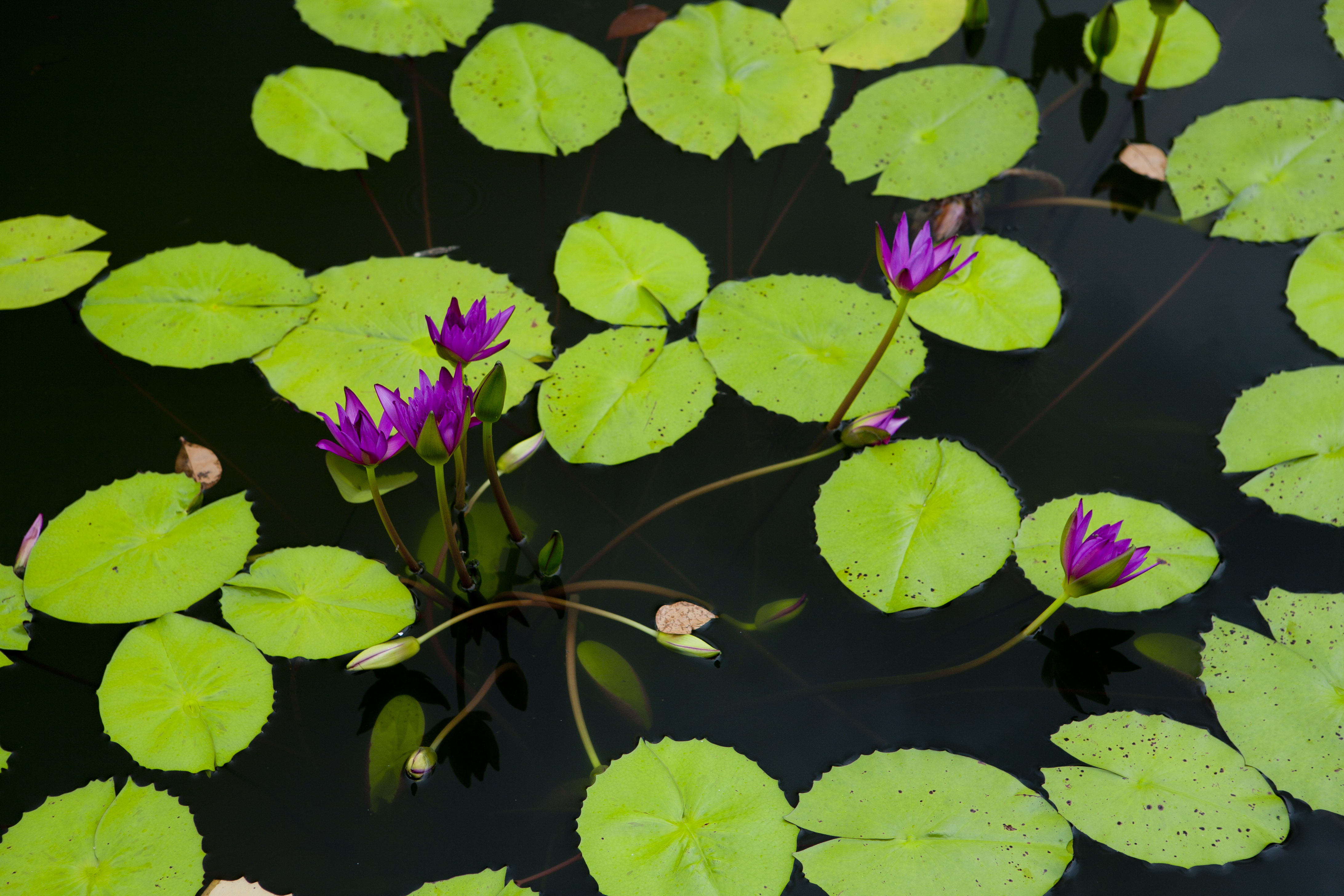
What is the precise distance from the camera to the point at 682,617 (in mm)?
2182

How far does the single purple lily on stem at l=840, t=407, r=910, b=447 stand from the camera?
2258 millimetres

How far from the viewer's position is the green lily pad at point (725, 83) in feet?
9.74

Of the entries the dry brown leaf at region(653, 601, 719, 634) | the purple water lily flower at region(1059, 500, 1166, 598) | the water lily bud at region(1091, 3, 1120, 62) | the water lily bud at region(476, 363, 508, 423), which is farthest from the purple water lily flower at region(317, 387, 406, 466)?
the water lily bud at region(1091, 3, 1120, 62)

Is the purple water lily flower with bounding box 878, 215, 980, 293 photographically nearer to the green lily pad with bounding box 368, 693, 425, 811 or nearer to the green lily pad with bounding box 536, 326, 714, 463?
the green lily pad with bounding box 536, 326, 714, 463

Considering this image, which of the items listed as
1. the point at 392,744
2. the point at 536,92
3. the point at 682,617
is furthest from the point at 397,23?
the point at 392,744

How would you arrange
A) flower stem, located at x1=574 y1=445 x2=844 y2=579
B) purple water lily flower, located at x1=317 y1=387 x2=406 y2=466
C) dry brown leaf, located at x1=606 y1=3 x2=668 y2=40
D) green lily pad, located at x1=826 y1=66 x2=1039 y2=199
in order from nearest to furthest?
1. purple water lily flower, located at x1=317 y1=387 x2=406 y2=466
2. flower stem, located at x1=574 y1=445 x2=844 y2=579
3. green lily pad, located at x1=826 y1=66 x2=1039 y2=199
4. dry brown leaf, located at x1=606 y1=3 x2=668 y2=40

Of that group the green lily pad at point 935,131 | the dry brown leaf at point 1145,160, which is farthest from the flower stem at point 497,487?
the dry brown leaf at point 1145,160

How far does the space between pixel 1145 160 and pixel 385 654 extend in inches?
110

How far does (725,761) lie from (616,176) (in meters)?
1.89

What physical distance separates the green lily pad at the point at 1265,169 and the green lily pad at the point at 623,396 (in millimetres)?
1714

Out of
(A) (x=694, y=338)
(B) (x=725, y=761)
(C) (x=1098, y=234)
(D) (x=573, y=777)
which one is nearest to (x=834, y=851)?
(B) (x=725, y=761)

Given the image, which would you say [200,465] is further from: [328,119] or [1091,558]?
[1091,558]

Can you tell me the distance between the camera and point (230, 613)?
209 centimetres

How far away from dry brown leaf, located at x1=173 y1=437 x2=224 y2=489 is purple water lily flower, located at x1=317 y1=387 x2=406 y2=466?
2.35ft
